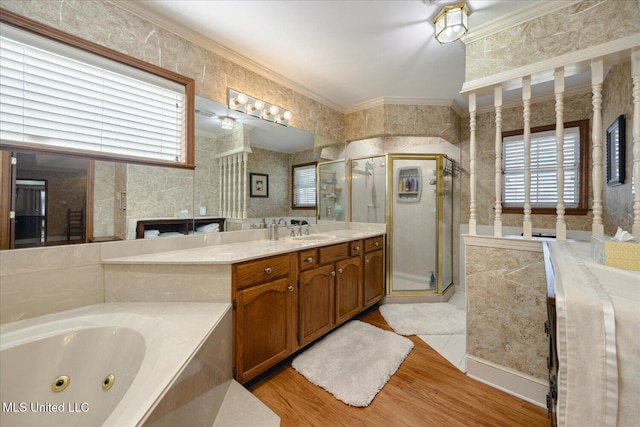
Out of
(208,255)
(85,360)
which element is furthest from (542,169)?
(85,360)

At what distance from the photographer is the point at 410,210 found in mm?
3291

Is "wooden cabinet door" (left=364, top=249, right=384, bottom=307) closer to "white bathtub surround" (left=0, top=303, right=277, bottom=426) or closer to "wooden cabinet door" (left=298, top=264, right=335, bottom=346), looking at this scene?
"wooden cabinet door" (left=298, top=264, right=335, bottom=346)

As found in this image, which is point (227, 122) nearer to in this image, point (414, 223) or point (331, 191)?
point (331, 191)

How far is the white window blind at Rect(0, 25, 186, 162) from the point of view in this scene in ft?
4.10

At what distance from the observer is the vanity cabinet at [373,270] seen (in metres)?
2.63

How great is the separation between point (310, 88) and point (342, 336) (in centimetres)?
257

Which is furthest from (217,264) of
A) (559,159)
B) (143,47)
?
(559,159)

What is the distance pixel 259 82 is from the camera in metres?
2.27

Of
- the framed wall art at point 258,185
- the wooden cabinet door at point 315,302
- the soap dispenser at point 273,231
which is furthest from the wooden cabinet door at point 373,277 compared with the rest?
the framed wall art at point 258,185

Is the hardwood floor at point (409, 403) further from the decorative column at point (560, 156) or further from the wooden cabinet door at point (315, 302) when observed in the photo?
the decorative column at point (560, 156)

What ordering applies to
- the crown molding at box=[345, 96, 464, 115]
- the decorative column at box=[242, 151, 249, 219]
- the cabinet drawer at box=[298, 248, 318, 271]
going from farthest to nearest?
1. the crown molding at box=[345, 96, 464, 115]
2. the decorative column at box=[242, 151, 249, 219]
3. the cabinet drawer at box=[298, 248, 318, 271]

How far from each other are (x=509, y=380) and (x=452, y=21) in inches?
93.8

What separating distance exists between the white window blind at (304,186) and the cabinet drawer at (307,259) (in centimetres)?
78

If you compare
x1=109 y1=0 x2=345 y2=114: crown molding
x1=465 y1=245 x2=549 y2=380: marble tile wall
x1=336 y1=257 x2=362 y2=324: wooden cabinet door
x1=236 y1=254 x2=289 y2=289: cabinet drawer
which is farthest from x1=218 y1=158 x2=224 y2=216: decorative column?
x1=465 y1=245 x2=549 y2=380: marble tile wall
